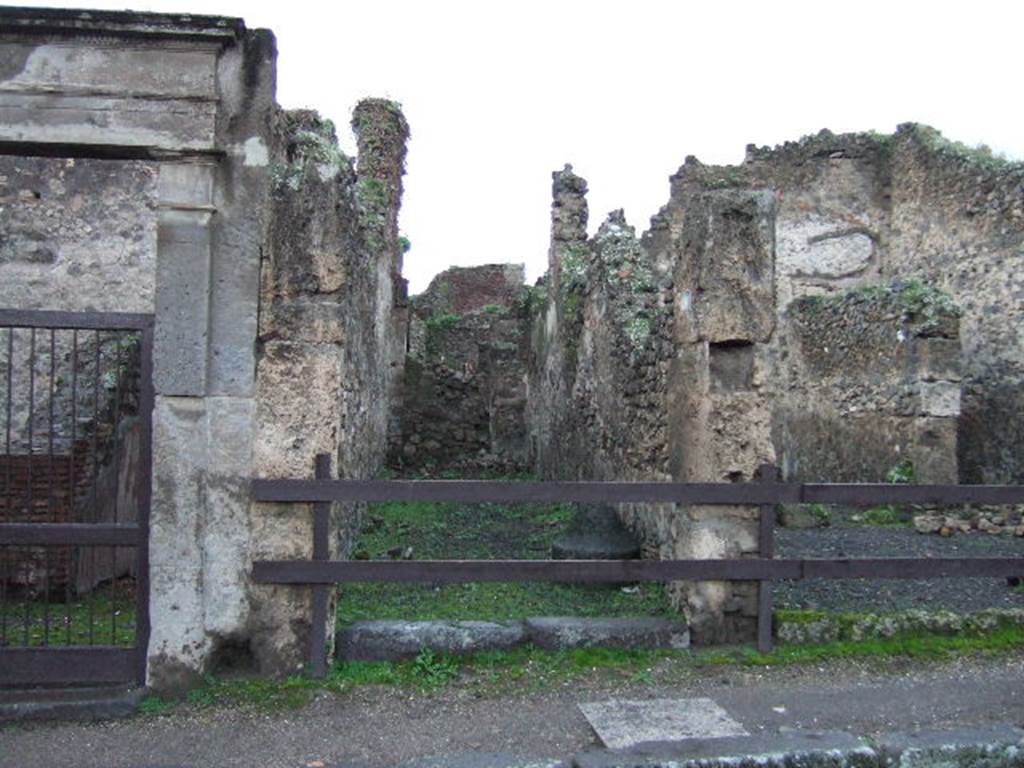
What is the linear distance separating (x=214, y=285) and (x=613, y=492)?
2708 mm

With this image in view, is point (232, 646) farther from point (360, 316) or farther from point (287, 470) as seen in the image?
point (360, 316)

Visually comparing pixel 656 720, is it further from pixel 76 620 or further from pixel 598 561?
pixel 76 620

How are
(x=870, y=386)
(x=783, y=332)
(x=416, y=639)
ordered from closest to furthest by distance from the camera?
1. (x=416, y=639)
2. (x=870, y=386)
3. (x=783, y=332)

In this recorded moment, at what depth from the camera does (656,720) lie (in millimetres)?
4473

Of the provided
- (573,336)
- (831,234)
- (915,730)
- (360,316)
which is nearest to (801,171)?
(831,234)

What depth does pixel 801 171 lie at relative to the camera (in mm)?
19125

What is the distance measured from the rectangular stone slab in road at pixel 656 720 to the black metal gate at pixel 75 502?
2639mm

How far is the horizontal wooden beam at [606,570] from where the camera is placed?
4945mm

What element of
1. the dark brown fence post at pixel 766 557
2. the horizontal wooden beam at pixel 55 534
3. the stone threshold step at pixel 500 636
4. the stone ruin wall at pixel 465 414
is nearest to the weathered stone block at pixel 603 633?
the stone threshold step at pixel 500 636

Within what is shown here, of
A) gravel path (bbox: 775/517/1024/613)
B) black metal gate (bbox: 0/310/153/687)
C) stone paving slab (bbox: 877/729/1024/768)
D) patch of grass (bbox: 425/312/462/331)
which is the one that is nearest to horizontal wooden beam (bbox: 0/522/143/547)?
black metal gate (bbox: 0/310/153/687)

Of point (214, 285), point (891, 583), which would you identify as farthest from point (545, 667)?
point (891, 583)

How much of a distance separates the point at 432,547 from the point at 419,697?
3786mm

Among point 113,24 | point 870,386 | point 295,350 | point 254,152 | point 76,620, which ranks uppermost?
point 113,24

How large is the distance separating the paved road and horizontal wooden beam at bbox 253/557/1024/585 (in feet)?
1.97
